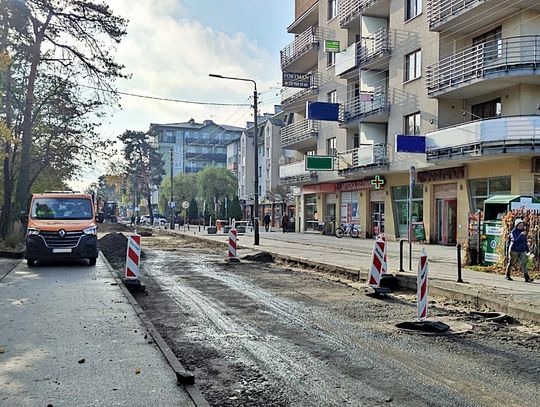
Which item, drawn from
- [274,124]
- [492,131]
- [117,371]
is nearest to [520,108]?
[492,131]

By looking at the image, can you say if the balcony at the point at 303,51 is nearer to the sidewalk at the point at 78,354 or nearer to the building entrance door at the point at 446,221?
the building entrance door at the point at 446,221

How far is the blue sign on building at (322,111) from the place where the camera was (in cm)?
3481

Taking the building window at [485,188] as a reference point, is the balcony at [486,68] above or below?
above

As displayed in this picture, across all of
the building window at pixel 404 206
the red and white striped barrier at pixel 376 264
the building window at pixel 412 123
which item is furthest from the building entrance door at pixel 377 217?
the red and white striped barrier at pixel 376 264

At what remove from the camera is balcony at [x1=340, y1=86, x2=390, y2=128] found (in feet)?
104

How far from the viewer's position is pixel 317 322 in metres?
8.95

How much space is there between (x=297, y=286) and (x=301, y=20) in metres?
36.6

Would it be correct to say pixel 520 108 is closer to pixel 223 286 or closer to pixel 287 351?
pixel 223 286

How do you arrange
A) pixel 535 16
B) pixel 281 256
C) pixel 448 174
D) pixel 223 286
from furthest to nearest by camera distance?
pixel 448 174, pixel 535 16, pixel 281 256, pixel 223 286

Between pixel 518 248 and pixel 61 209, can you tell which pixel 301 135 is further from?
pixel 518 248

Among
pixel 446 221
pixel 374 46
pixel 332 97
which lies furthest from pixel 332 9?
pixel 446 221

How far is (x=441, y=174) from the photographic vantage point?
2750cm

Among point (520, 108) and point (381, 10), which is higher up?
point (381, 10)

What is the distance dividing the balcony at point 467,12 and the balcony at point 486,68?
110cm
